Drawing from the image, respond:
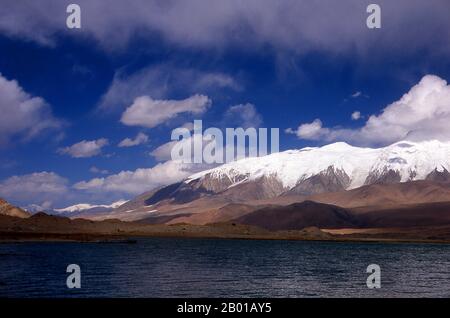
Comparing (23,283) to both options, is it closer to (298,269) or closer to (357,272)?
(298,269)

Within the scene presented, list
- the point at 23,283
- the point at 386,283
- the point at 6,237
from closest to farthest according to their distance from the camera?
the point at 23,283
the point at 386,283
the point at 6,237

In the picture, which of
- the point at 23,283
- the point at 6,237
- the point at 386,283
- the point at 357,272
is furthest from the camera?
the point at 6,237

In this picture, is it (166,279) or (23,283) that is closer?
(23,283)

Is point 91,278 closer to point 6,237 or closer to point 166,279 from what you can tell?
point 166,279

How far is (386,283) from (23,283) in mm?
38690

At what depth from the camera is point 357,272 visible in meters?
70.9

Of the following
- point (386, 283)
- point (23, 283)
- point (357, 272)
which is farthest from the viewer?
point (357, 272)

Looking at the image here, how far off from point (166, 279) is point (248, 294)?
13.6m

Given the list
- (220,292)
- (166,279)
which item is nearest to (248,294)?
(220,292)
